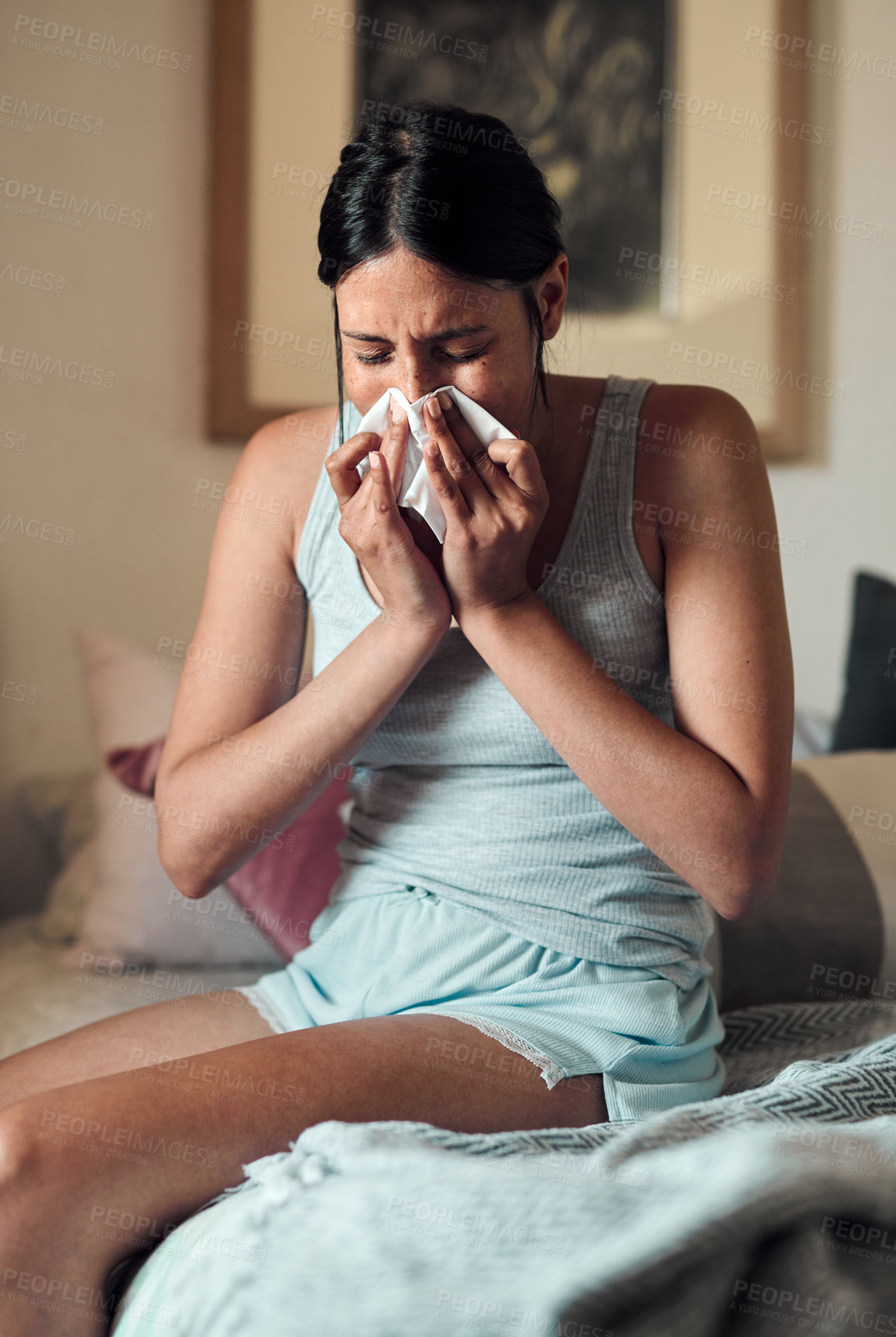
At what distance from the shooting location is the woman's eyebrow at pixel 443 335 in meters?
0.79

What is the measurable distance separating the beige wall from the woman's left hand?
0.99m

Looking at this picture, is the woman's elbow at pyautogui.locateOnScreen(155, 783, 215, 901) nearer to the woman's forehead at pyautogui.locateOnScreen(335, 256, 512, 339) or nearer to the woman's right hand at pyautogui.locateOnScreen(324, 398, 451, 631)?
the woman's right hand at pyautogui.locateOnScreen(324, 398, 451, 631)

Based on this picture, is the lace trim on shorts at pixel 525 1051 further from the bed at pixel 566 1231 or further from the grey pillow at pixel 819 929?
the grey pillow at pixel 819 929

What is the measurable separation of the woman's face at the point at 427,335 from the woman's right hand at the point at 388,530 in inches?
1.4

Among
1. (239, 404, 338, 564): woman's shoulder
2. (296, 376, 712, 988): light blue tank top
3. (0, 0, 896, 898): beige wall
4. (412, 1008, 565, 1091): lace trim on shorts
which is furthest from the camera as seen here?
(0, 0, 896, 898): beige wall

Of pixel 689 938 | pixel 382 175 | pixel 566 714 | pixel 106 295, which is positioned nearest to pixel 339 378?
A: pixel 382 175

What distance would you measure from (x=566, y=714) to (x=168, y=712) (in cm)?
73

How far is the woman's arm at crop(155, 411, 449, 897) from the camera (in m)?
0.84

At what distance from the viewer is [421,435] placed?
0.79 meters

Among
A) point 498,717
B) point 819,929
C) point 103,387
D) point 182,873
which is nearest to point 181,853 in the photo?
point 182,873

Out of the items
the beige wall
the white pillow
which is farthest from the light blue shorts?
the beige wall

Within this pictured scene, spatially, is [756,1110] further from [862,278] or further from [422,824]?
[862,278]

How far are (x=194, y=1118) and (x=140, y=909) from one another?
653 millimetres

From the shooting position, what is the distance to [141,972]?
124 centimetres
